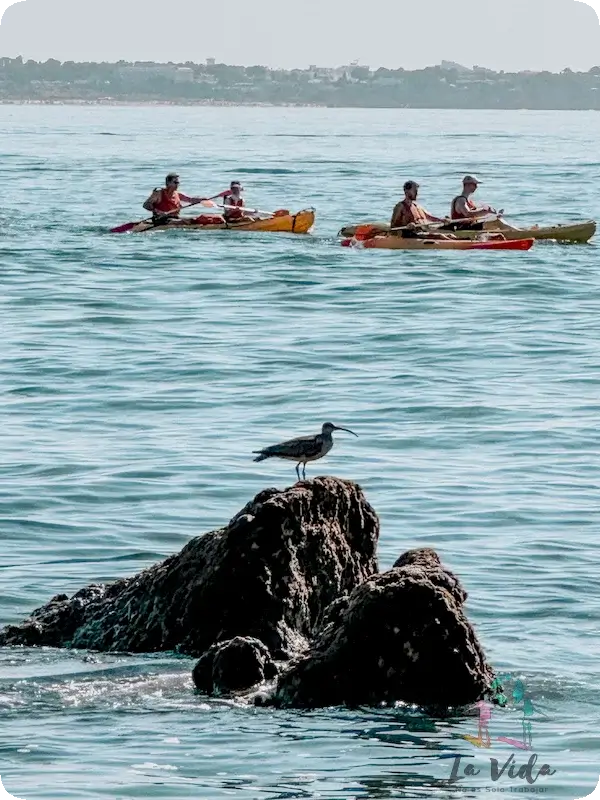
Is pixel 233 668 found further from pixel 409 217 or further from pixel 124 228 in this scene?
pixel 124 228

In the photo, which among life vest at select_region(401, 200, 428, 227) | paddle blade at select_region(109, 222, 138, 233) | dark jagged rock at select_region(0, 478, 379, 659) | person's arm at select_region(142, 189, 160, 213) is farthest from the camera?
paddle blade at select_region(109, 222, 138, 233)

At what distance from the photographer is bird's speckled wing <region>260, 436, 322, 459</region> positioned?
11031 millimetres

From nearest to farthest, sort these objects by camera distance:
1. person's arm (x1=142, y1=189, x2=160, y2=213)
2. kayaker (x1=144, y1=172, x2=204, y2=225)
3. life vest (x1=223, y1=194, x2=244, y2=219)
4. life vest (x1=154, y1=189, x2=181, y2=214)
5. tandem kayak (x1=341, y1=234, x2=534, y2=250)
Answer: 1. tandem kayak (x1=341, y1=234, x2=534, y2=250)
2. person's arm (x1=142, y1=189, x2=160, y2=213)
3. kayaker (x1=144, y1=172, x2=204, y2=225)
4. life vest (x1=154, y1=189, x2=181, y2=214)
5. life vest (x1=223, y1=194, x2=244, y2=219)

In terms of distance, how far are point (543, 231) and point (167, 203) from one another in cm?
695

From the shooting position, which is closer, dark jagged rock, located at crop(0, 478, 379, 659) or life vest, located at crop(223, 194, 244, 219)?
dark jagged rock, located at crop(0, 478, 379, 659)

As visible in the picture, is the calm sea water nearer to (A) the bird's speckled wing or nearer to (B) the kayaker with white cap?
(B) the kayaker with white cap

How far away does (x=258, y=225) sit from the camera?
119 feet

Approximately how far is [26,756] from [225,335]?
16.4 m

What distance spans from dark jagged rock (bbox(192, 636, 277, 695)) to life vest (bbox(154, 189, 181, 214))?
1026 inches

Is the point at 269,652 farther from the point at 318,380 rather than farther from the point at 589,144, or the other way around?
the point at 589,144

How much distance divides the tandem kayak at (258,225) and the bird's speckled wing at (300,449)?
25.0 meters
